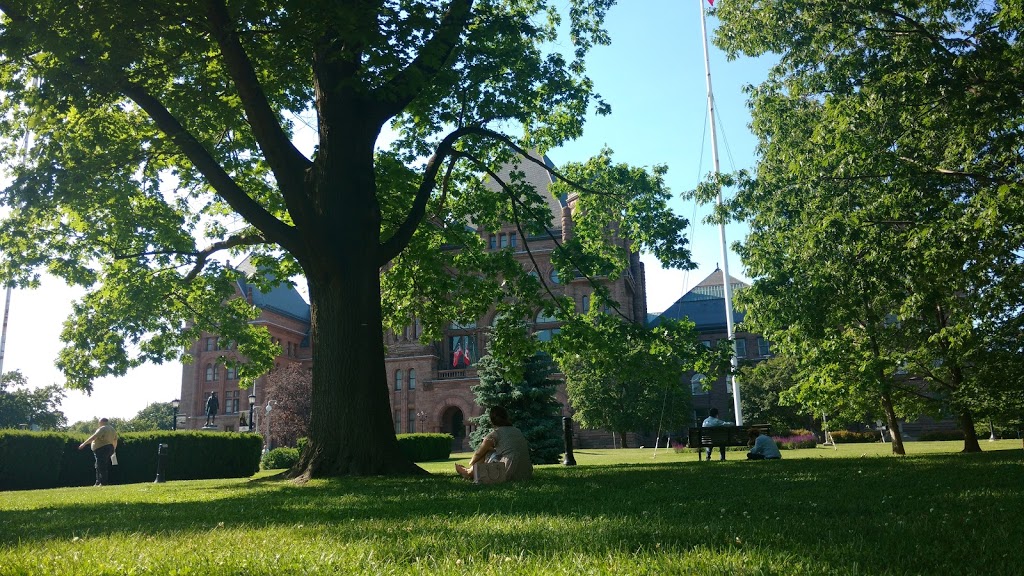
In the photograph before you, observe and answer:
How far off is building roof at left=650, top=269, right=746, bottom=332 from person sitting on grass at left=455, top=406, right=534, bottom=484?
192 feet

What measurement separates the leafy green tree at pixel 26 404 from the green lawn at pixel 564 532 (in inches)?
2672

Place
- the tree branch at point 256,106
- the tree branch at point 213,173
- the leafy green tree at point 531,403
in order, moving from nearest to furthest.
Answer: the tree branch at point 256,106, the tree branch at point 213,173, the leafy green tree at point 531,403

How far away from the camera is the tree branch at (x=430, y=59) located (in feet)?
35.2

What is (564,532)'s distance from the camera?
455 centimetres

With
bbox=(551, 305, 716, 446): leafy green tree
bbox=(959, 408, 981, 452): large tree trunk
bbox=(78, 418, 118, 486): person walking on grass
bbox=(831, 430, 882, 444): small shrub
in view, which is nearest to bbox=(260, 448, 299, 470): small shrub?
bbox=(78, 418, 118, 486): person walking on grass

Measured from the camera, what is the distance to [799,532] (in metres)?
4.33

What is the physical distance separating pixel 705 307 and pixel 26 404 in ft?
201

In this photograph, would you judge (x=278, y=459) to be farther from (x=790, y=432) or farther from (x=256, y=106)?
(x=790, y=432)

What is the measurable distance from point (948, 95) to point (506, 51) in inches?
292

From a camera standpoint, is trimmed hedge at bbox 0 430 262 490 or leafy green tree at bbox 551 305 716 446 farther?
trimmed hedge at bbox 0 430 262 490

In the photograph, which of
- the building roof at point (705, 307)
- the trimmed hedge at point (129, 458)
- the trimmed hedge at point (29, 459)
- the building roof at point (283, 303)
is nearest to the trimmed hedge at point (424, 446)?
the trimmed hedge at point (129, 458)

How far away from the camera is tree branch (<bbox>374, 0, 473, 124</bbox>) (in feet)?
35.2

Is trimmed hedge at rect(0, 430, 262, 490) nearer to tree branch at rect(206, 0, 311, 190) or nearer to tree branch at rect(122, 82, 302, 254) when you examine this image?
tree branch at rect(122, 82, 302, 254)

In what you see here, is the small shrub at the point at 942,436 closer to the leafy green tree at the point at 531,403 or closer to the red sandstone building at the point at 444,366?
the red sandstone building at the point at 444,366
